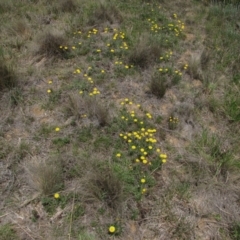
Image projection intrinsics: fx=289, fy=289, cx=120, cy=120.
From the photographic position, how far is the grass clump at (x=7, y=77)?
3.95m

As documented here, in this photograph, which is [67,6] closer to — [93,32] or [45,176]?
[93,32]

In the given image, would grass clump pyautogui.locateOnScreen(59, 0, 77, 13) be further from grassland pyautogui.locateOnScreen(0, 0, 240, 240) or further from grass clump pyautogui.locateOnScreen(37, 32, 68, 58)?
grass clump pyautogui.locateOnScreen(37, 32, 68, 58)

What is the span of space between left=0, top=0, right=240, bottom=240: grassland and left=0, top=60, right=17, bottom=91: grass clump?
0.05 feet

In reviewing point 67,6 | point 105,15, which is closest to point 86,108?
point 105,15

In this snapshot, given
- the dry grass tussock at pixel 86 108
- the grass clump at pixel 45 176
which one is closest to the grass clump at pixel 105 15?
the dry grass tussock at pixel 86 108

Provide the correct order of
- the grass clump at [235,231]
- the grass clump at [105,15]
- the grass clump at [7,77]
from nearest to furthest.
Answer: the grass clump at [235,231]
the grass clump at [7,77]
the grass clump at [105,15]

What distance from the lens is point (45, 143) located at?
343cm

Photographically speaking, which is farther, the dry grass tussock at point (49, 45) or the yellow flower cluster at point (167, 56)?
the yellow flower cluster at point (167, 56)

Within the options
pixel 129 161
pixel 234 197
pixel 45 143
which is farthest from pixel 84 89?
pixel 234 197

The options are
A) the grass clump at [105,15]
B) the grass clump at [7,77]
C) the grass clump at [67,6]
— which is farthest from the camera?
the grass clump at [67,6]

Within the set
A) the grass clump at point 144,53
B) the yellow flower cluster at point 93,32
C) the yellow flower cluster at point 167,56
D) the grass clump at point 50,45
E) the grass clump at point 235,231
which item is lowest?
the grass clump at point 235,231

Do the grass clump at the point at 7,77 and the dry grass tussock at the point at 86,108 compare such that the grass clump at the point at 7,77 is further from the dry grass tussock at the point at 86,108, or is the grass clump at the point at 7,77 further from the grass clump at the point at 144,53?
the grass clump at the point at 144,53

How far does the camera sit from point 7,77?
3986 mm

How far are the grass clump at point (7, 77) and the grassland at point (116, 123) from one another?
14mm
